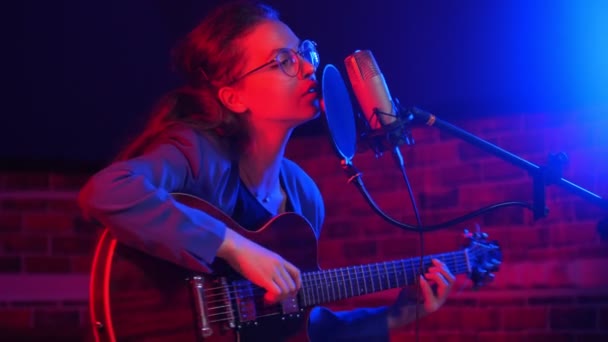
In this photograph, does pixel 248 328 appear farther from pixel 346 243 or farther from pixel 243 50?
pixel 346 243

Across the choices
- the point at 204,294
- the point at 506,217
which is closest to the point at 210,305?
the point at 204,294

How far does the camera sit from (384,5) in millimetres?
2766

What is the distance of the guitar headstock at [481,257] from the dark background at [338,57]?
65 cm

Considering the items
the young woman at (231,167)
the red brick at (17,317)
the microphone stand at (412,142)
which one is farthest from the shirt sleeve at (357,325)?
the red brick at (17,317)

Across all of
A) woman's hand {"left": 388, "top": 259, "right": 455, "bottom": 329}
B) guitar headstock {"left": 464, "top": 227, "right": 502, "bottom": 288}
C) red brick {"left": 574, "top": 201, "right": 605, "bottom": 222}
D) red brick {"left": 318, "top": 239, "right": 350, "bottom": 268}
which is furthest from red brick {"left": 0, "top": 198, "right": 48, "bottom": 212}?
red brick {"left": 574, "top": 201, "right": 605, "bottom": 222}

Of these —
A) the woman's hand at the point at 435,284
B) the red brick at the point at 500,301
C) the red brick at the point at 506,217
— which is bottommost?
the red brick at the point at 500,301

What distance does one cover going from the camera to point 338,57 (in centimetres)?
288

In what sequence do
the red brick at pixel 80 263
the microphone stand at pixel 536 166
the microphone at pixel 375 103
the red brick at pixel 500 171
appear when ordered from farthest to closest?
the red brick at pixel 80 263
the red brick at pixel 500 171
the microphone stand at pixel 536 166
the microphone at pixel 375 103

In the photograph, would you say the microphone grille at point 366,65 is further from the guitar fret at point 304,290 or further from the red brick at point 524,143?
the red brick at point 524,143

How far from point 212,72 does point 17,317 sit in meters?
1.70

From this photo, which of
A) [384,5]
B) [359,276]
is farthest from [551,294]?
[384,5]

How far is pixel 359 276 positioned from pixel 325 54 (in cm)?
115

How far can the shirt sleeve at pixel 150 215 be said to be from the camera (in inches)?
61.0

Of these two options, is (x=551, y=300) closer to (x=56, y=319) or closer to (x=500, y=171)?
(x=500, y=171)
